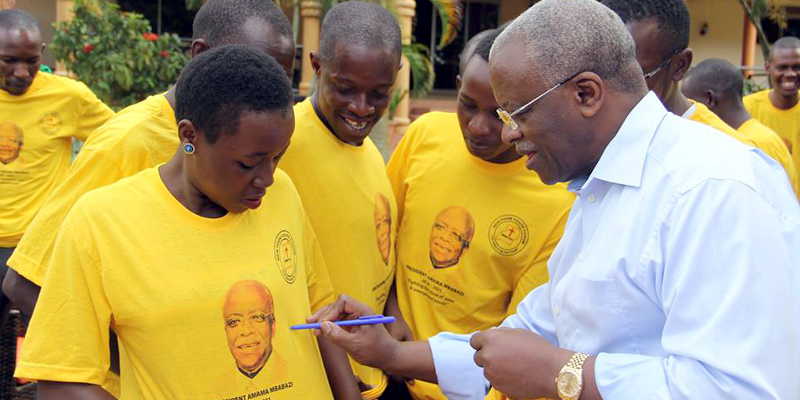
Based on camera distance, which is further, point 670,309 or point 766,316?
point 670,309

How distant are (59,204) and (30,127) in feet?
10.5

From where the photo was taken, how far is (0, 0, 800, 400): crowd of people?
1.76 m

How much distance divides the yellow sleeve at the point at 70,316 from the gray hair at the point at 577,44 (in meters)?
1.20

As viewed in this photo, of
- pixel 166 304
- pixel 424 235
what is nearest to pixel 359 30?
pixel 424 235

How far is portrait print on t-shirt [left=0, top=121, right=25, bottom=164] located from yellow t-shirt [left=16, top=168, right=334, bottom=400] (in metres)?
3.68

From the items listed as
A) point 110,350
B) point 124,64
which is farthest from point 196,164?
point 124,64

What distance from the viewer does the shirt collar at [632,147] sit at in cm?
193

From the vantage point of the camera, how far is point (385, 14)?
3.29 m

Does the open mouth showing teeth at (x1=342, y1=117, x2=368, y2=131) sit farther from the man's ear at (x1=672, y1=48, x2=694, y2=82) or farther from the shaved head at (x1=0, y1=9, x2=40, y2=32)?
the shaved head at (x1=0, y1=9, x2=40, y2=32)

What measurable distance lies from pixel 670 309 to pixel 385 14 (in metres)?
1.90

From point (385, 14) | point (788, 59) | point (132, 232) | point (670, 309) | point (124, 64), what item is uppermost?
point (385, 14)

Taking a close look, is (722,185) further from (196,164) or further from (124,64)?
(124,64)

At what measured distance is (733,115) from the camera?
621 centimetres

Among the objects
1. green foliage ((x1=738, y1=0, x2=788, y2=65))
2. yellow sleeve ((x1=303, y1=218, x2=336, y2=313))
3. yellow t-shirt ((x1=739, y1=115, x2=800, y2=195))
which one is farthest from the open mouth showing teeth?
green foliage ((x1=738, y1=0, x2=788, y2=65))
